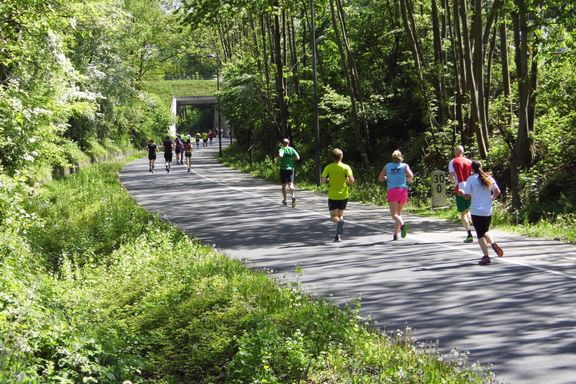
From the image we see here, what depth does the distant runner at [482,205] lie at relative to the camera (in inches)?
472

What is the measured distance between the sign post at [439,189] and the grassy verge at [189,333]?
921 centimetres

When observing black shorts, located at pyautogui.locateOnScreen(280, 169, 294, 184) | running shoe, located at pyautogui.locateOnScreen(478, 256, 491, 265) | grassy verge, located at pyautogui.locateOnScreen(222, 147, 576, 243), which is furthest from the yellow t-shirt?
black shorts, located at pyautogui.locateOnScreen(280, 169, 294, 184)

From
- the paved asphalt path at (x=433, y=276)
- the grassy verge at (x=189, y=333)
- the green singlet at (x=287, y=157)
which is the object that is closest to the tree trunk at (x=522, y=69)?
the paved asphalt path at (x=433, y=276)

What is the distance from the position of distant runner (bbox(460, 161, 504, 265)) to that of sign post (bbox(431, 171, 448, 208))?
839 centimetres

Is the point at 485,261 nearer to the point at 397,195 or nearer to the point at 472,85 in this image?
the point at 397,195

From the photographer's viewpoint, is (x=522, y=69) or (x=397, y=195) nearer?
(x=397, y=195)

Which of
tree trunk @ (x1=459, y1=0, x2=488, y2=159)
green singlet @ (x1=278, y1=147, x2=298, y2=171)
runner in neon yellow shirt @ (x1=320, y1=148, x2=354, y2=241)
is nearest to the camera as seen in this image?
runner in neon yellow shirt @ (x1=320, y1=148, x2=354, y2=241)

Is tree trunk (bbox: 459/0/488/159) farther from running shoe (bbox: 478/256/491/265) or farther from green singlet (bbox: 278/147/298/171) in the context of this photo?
running shoe (bbox: 478/256/491/265)

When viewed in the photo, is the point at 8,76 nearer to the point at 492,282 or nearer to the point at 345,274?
the point at 345,274

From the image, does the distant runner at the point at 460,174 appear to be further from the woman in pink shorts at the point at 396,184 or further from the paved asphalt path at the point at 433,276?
the woman in pink shorts at the point at 396,184

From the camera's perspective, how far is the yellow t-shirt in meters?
15.5

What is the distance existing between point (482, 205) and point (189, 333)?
561 centimetres

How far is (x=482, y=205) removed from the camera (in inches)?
476

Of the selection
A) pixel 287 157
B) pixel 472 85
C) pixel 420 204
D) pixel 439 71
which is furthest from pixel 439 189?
pixel 439 71
